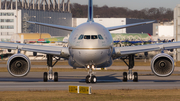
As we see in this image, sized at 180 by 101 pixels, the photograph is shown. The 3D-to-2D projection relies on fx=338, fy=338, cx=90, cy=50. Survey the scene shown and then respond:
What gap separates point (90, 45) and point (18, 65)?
6.29 meters

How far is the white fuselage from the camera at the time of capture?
23.3m

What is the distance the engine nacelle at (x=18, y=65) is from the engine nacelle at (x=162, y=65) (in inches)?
375

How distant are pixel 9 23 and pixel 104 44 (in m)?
122

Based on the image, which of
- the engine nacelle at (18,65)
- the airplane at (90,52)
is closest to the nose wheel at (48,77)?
the airplane at (90,52)

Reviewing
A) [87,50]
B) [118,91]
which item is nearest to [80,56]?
[87,50]

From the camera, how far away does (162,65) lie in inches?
1011

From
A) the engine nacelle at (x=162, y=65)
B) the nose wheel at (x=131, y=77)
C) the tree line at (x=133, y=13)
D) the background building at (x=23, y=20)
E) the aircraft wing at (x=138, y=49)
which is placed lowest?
the nose wheel at (x=131, y=77)

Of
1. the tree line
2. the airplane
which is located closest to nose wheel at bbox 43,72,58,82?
the airplane

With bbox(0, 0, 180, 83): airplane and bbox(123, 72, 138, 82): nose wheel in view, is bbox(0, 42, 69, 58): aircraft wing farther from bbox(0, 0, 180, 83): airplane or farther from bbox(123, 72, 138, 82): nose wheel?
bbox(123, 72, 138, 82): nose wheel

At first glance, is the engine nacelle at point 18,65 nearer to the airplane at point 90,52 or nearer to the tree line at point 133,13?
the airplane at point 90,52

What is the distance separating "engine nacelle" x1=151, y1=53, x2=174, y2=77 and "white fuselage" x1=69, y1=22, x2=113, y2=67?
354cm

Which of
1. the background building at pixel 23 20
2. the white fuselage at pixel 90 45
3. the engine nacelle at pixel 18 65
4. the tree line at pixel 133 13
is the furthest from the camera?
the tree line at pixel 133 13

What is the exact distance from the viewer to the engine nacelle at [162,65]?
25.4 meters

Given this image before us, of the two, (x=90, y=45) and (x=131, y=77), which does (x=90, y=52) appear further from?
(x=131, y=77)
